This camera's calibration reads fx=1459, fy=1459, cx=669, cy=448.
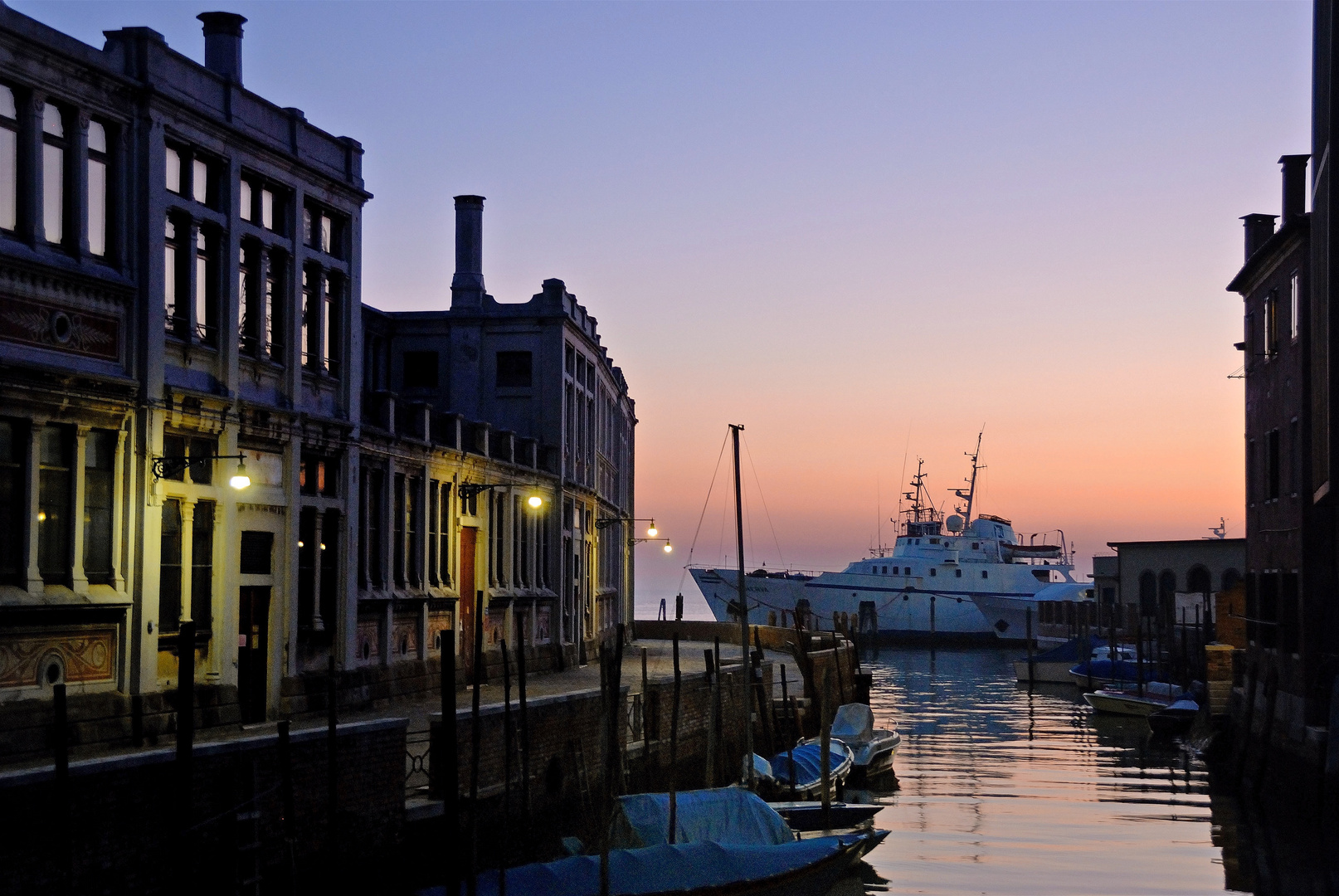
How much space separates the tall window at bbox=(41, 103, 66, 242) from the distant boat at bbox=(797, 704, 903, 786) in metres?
20.2

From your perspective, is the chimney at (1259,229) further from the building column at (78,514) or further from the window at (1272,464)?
the building column at (78,514)

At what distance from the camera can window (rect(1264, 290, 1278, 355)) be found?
37312mm

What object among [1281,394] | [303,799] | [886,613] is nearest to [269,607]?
[303,799]

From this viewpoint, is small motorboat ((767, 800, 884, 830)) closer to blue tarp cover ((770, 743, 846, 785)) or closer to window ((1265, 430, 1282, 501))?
blue tarp cover ((770, 743, 846, 785))

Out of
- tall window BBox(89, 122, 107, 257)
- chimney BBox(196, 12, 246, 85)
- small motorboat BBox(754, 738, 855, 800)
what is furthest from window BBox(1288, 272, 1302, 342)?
A: tall window BBox(89, 122, 107, 257)

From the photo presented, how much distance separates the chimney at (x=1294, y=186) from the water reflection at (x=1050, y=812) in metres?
14.8

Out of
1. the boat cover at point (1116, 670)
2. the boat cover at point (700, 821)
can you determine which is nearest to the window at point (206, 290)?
the boat cover at point (700, 821)

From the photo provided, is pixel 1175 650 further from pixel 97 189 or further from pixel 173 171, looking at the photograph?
pixel 97 189

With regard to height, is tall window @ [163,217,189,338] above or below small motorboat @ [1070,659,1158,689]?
above

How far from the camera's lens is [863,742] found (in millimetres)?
36938

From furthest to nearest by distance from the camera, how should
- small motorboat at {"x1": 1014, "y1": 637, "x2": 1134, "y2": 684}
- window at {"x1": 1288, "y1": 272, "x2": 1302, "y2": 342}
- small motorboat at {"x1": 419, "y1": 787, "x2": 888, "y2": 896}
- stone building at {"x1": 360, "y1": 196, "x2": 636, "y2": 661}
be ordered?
small motorboat at {"x1": 1014, "y1": 637, "x2": 1134, "y2": 684}
window at {"x1": 1288, "y1": 272, "x2": 1302, "y2": 342}
stone building at {"x1": 360, "y1": 196, "x2": 636, "y2": 661}
small motorboat at {"x1": 419, "y1": 787, "x2": 888, "y2": 896}

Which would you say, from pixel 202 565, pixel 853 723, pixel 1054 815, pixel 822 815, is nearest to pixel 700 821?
pixel 822 815

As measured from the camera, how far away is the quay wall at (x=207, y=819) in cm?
1374

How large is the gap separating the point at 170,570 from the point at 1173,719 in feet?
115
